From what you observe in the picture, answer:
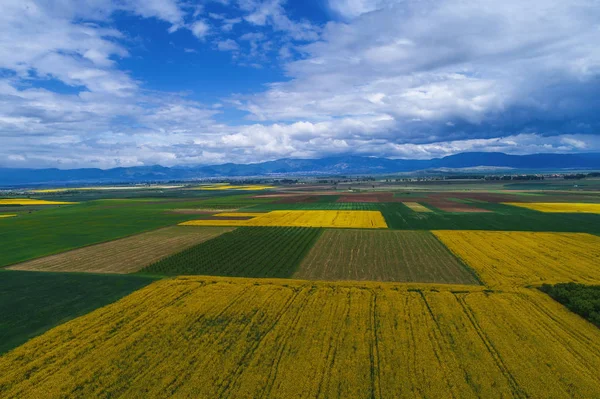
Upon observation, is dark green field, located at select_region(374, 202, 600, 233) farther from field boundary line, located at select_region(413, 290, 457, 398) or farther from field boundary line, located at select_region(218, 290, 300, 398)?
field boundary line, located at select_region(218, 290, 300, 398)

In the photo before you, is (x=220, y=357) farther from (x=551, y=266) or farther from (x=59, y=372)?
(x=551, y=266)

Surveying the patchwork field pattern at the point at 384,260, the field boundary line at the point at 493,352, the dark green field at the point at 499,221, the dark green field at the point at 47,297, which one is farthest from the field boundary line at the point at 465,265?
the dark green field at the point at 47,297

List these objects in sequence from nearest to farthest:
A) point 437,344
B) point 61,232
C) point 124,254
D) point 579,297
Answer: point 437,344 < point 579,297 < point 124,254 < point 61,232

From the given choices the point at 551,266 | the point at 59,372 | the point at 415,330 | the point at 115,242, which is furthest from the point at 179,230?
the point at 551,266

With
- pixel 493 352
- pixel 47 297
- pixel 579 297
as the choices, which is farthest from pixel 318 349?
pixel 47 297

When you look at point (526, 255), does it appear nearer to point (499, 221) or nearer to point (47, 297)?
point (499, 221)

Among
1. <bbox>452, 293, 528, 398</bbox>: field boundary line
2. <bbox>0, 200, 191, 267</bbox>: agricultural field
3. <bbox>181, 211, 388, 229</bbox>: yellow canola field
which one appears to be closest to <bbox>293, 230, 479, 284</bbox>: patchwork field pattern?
<bbox>452, 293, 528, 398</bbox>: field boundary line

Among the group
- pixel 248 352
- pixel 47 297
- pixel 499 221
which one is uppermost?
pixel 499 221
